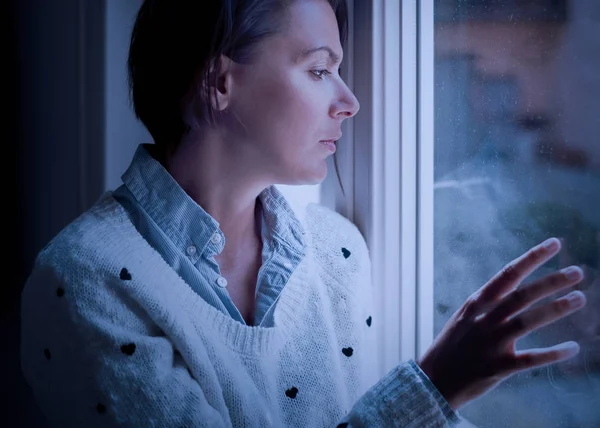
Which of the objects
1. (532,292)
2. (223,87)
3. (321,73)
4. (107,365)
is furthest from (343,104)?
(107,365)

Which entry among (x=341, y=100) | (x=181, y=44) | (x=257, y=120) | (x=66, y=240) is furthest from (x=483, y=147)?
(x=66, y=240)

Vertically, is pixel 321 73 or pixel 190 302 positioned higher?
pixel 321 73

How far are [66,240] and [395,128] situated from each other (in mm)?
601

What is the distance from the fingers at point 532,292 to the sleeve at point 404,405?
128mm

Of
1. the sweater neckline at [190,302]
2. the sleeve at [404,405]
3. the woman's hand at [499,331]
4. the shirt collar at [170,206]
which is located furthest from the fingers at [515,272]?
the shirt collar at [170,206]

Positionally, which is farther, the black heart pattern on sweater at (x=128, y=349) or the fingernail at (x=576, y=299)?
the black heart pattern on sweater at (x=128, y=349)

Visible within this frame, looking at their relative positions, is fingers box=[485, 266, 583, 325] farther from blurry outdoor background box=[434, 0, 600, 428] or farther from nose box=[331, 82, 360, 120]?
nose box=[331, 82, 360, 120]

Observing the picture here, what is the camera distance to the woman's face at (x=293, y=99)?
0.89m

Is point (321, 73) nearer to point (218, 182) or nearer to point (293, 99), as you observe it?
point (293, 99)

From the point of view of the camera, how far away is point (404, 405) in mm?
775

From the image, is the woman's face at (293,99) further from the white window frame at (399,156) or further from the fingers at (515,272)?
the fingers at (515,272)

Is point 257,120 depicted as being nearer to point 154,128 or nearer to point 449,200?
point 154,128

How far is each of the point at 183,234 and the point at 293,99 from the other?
0.28 m

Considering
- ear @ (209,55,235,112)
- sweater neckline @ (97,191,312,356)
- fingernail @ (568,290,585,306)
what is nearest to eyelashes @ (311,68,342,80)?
ear @ (209,55,235,112)
